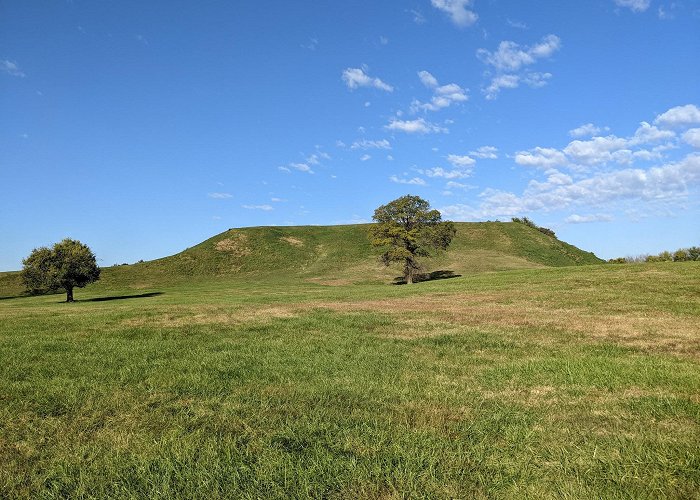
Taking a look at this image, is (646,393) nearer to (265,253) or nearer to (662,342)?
(662,342)

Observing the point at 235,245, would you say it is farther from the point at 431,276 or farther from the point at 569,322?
the point at 569,322

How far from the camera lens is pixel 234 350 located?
13828mm

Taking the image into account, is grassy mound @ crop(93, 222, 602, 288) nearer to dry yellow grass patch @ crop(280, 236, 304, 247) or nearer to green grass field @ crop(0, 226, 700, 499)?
dry yellow grass patch @ crop(280, 236, 304, 247)

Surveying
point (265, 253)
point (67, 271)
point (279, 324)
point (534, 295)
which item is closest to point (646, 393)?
point (279, 324)

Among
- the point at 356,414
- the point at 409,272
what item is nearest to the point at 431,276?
the point at 409,272

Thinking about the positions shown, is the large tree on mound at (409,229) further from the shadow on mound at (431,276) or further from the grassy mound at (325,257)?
the grassy mound at (325,257)

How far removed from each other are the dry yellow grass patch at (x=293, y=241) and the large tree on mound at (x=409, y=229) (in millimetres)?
49788

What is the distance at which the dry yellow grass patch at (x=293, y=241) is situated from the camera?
374ft

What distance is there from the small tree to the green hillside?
23.9 m

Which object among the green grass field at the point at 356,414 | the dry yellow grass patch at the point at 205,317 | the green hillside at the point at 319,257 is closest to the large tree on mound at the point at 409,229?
the green hillside at the point at 319,257

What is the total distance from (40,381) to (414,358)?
31.8ft

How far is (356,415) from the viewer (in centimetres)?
730

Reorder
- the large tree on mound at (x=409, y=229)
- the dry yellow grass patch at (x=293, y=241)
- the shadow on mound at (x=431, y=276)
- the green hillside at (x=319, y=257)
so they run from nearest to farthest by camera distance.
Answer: the large tree on mound at (x=409, y=229) → the shadow on mound at (x=431, y=276) → the green hillside at (x=319, y=257) → the dry yellow grass patch at (x=293, y=241)

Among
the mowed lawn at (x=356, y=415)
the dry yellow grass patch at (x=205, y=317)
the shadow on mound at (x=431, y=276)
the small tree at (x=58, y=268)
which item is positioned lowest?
the mowed lawn at (x=356, y=415)
